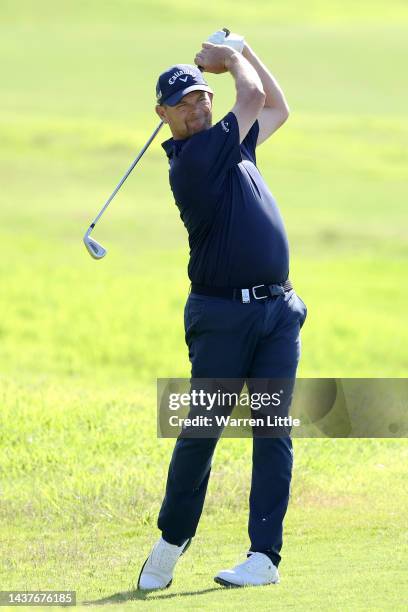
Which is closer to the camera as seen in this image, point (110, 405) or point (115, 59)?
point (110, 405)

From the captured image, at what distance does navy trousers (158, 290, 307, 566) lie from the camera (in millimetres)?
6426

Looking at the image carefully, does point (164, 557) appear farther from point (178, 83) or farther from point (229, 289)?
point (178, 83)

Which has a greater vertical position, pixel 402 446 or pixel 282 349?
pixel 282 349

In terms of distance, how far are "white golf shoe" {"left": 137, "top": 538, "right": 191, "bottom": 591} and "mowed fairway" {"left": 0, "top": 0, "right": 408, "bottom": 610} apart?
0.32 feet

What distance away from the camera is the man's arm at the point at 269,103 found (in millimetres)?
6914

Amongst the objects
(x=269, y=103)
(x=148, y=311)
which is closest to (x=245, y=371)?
(x=269, y=103)

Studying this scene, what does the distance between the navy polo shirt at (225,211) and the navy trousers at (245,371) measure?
131 millimetres

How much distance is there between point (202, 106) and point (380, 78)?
151 feet

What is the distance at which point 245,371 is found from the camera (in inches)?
→ 256

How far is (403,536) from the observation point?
7.32 m

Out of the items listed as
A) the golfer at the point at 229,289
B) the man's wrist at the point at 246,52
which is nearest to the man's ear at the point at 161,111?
the golfer at the point at 229,289

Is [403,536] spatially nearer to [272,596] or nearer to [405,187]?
[272,596]

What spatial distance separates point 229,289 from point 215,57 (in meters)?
1.06

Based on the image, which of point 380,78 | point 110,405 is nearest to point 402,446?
point 110,405
